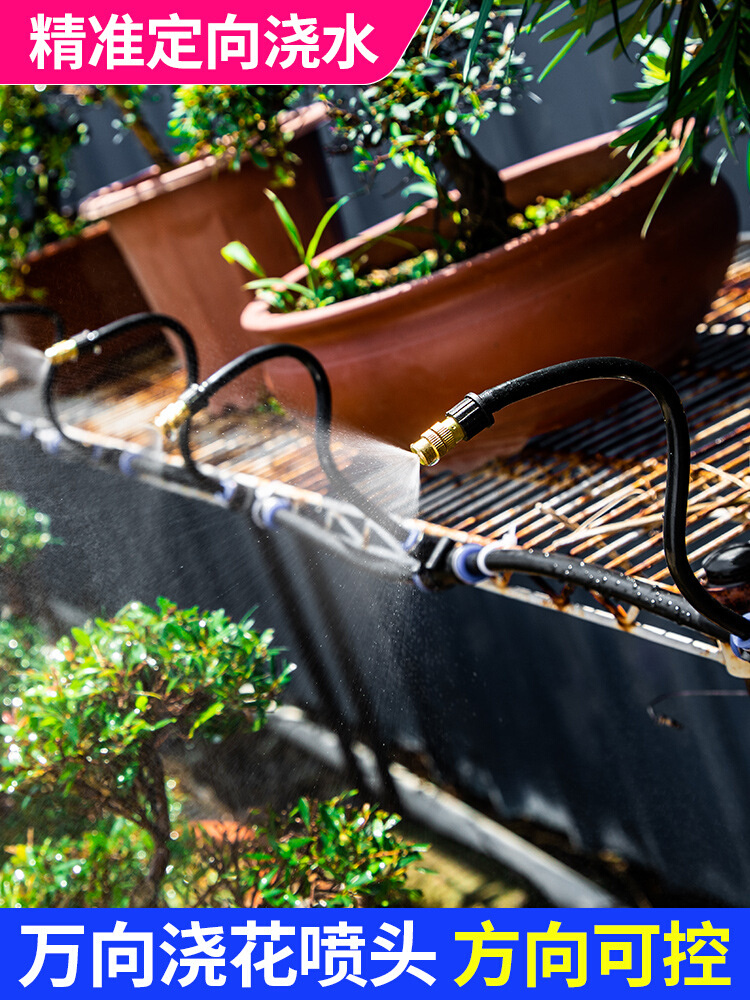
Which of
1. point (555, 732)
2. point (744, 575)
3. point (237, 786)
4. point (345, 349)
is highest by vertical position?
point (345, 349)

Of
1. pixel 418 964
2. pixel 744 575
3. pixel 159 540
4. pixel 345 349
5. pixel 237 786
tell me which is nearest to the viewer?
pixel 744 575

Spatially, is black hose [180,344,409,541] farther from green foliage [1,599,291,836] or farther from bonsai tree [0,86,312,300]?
bonsai tree [0,86,312,300]

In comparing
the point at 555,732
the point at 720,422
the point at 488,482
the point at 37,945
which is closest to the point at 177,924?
the point at 37,945

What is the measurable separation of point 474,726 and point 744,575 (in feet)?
3.22

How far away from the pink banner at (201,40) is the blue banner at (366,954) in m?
0.89

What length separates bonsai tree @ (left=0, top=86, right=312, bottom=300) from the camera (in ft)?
4.05

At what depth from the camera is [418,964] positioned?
0.90m

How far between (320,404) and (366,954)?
549 millimetres

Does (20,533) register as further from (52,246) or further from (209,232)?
(52,246)

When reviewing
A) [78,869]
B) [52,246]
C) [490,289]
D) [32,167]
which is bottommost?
[78,869]

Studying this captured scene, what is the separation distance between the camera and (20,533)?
152 cm

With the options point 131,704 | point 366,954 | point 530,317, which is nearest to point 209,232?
point 530,317

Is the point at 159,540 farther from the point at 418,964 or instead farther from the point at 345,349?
the point at 418,964

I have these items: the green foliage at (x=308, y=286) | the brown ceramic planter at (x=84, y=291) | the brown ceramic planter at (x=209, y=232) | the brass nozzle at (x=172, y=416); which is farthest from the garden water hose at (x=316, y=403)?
the brown ceramic planter at (x=84, y=291)
